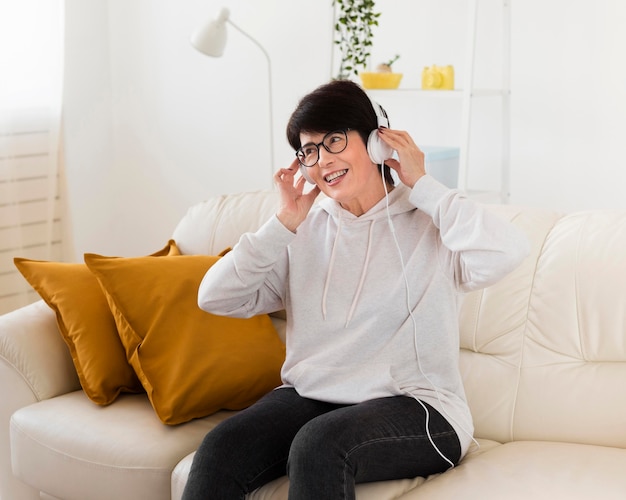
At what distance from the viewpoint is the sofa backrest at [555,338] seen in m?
1.85

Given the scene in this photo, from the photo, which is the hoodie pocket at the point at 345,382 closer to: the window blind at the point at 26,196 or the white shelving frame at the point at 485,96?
the white shelving frame at the point at 485,96

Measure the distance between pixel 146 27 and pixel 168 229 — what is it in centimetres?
93

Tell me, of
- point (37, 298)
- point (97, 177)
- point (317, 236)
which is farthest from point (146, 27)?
point (317, 236)

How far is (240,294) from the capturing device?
6.16 feet

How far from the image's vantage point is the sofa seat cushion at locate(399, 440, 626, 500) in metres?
1.59

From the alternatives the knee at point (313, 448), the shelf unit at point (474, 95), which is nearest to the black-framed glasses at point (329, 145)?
the knee at point (313, 448)

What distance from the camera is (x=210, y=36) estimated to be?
3.21 m

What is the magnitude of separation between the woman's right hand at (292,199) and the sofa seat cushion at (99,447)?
0.53 meters

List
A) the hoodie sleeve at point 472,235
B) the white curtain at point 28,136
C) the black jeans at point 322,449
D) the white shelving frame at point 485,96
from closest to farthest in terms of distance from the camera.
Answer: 1. the black jeans at point 322,449
2. the hoodie sleeve at point 472,235
3. the white shelving frame at point 485,96
4. the white curtain at point 28,136

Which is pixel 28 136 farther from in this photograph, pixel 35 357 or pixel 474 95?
pixel 474 95

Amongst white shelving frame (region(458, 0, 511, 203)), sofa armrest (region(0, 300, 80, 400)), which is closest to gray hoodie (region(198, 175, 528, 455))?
sofa armrest (region(0, 300, 80, 400))

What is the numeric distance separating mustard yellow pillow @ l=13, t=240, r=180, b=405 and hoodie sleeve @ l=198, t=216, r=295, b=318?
366mm

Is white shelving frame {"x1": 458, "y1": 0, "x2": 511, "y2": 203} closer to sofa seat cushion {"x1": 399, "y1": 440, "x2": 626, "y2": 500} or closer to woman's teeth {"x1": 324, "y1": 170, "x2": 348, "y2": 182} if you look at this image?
woman's teeth {"x1": 324, "y1": 170, "x2": 348, "y2": 182}

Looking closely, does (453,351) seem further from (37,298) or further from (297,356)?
(37,298)
